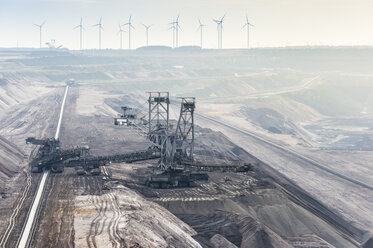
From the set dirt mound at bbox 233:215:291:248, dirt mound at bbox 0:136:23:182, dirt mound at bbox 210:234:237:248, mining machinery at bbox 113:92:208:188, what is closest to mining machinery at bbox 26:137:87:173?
dirt mound at bbox 0:136:23:182

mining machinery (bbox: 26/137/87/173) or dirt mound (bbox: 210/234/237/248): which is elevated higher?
mining machinery (bbox: 26/137/87/173)

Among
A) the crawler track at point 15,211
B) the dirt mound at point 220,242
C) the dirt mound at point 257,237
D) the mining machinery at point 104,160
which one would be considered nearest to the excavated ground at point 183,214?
the dirt mound at point 257,237

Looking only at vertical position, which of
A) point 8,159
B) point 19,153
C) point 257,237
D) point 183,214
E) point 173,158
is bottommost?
point 257,237

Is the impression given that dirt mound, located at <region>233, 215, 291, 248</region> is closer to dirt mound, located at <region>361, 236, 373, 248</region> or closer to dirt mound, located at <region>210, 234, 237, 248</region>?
dirt mound, located at <region>210, 234, 237, 248</region>

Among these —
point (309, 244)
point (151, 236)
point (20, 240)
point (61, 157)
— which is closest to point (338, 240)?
point (309, 244)

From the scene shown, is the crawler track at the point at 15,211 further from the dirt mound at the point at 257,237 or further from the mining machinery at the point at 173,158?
the dirt mound at the point at 257,237

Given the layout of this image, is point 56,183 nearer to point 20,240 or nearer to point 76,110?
point 20,240

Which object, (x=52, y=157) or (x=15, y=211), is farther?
(x=52, y=157)

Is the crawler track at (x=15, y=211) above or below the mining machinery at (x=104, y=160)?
below

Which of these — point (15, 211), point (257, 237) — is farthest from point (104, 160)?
point (257, 237)

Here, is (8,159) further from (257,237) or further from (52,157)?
(257,237)

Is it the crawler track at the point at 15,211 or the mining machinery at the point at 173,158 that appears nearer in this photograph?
the crawler track at the point at 15,211
